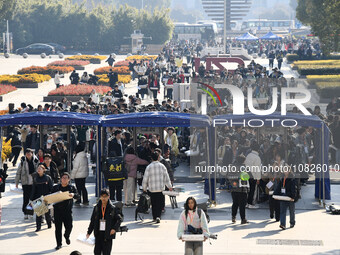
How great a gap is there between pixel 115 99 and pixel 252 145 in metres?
13.0

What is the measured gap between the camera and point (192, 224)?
510 inches

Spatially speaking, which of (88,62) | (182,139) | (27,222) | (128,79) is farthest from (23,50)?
(27,222)

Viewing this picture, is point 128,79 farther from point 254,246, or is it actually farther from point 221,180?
point 254,246

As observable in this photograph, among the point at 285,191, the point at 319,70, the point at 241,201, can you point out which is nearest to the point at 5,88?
the point at 319,70

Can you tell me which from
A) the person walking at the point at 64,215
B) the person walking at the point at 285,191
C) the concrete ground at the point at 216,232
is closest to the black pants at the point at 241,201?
the concrete ground at the point at 216,232

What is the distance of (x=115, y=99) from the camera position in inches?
1258

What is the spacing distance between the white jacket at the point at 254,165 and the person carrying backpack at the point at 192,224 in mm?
5445

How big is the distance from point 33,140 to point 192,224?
1006cm

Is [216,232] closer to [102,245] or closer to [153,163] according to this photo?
[153,163]

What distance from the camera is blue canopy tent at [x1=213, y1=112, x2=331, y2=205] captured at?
18.9m

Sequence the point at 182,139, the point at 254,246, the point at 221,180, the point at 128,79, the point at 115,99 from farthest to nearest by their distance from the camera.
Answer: the point at 128,79 < the point at 115,99 < the point at 182,139 < the point at 221,180 < the point at 254,246

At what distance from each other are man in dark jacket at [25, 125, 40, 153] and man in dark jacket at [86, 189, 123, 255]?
354 inches

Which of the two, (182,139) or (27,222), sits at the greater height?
(182,139)

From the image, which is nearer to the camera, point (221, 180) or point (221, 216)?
point (221, 216)
